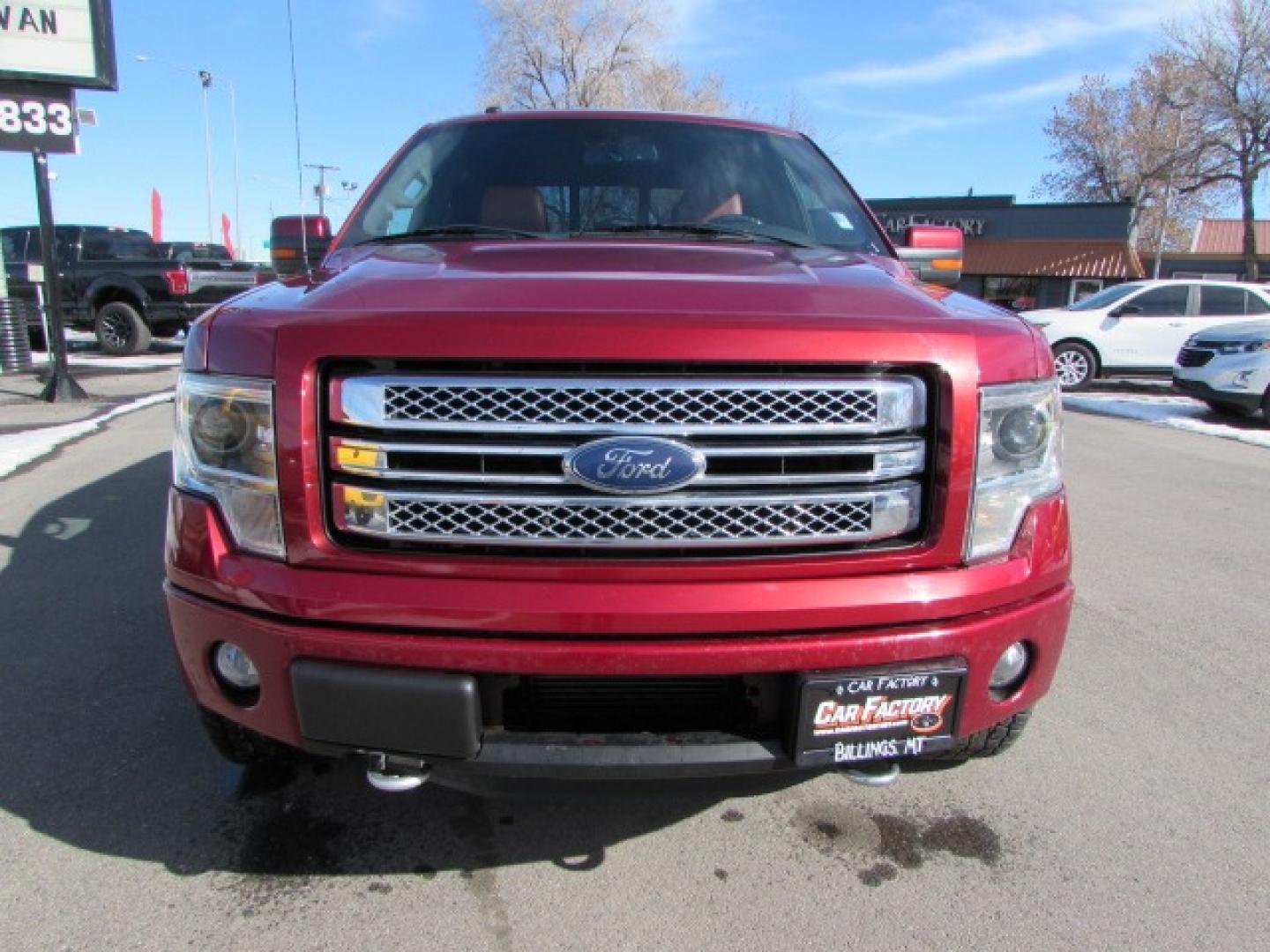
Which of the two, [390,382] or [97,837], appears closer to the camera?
[390,382]

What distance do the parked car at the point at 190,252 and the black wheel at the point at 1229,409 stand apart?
50.5ft

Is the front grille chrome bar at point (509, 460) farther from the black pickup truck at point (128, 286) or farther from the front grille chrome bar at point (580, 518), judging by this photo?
the black pickup truck at point (128, 286)

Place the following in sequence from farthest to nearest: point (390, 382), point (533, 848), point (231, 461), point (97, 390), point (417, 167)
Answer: point (97, 390) → point (417, 167) → point (533, 848) → point (231, 461) → point (390, 382)

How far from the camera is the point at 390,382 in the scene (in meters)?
1.68

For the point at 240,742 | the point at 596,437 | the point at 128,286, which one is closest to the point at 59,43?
the point at 128,286

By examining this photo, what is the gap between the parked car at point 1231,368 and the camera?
32.8ft

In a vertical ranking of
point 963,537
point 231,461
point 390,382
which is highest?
point 390,382

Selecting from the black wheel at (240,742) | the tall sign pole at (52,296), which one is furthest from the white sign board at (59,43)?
the black wheel at (240,742)

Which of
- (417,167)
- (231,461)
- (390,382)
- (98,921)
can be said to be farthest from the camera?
(417,167)

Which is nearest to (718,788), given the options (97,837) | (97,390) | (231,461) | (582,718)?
(582,718)

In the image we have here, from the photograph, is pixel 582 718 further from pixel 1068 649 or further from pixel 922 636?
pixel 1068 649

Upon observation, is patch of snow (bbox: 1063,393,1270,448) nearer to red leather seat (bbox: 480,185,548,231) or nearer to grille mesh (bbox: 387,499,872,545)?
red leather seat (bbox: 480,185,548,231)

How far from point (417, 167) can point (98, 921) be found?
8.45ft

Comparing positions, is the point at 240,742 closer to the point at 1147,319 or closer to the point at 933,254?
the point at 933,254
